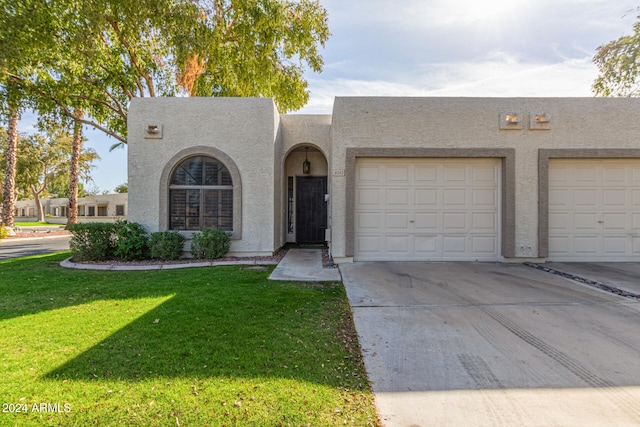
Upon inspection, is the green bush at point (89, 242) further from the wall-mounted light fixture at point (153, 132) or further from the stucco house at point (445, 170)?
the wall-mounted light fixture at point (153, 132)

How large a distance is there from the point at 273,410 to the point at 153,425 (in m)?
0.82

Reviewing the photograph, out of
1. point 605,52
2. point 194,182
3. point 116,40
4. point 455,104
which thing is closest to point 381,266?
point 455,104

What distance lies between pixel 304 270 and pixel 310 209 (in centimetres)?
500

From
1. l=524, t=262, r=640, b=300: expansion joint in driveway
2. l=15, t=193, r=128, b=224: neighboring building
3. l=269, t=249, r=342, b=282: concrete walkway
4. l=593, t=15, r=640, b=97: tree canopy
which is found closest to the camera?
l=524, t=262, r=640, b=300: expansion joint in driveway

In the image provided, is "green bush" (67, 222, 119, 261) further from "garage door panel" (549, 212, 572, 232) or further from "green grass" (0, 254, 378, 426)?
"garage door panel" (549, 212, 572, 232)

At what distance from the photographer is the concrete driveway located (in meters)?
2.45

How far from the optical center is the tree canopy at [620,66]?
14078 mm

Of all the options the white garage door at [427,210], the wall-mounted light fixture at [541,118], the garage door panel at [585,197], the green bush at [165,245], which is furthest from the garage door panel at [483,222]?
the green bush at [165,245]

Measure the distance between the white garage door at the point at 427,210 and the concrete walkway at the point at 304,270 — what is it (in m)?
1.24

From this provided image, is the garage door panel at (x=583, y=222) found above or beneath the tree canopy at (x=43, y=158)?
beneath

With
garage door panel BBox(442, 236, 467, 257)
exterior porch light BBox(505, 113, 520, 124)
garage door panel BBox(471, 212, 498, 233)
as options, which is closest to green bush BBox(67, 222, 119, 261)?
garage door panel BBox(442, 236, 467, 257)

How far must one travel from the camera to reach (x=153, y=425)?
2.26m

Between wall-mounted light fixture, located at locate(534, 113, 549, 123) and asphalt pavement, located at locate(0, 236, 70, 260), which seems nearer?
wall-mounted light fixture, located at locate(534, 113, 549, 123)

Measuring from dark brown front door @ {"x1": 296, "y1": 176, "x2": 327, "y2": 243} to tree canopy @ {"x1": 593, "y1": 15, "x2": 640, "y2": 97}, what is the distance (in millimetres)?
14057
